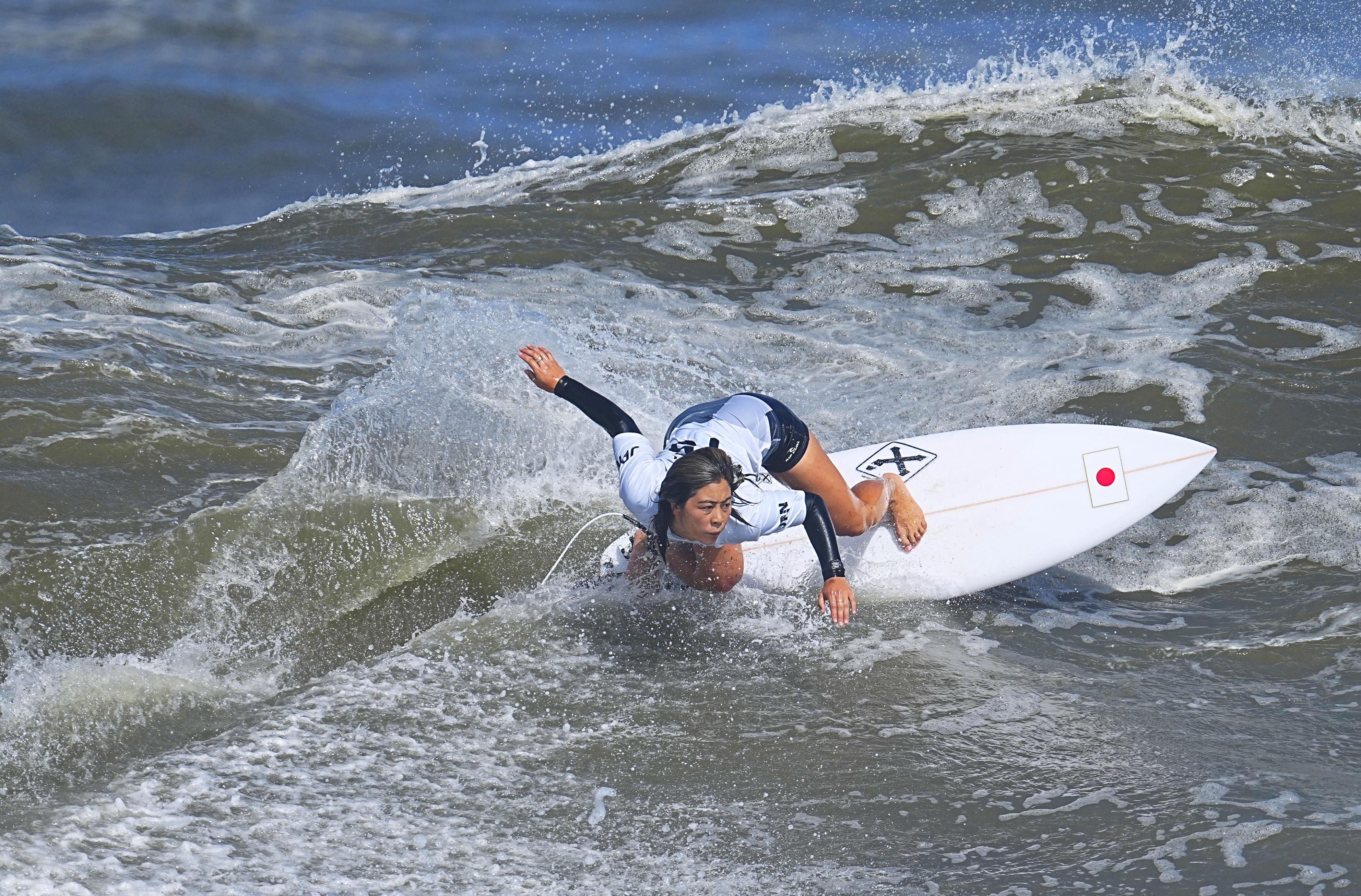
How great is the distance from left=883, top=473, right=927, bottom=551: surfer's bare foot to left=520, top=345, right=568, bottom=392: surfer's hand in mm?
1715

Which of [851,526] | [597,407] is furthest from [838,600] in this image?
[597,407]

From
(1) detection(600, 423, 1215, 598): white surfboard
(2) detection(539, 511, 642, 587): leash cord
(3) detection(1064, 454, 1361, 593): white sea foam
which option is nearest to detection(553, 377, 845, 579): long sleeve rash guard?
(2) detection(539, 511, 642, 587): leash cord

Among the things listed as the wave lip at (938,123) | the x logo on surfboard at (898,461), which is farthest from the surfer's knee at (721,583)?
the wave lip at (938,123)

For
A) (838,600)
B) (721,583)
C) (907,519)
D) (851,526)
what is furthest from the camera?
(907,519)

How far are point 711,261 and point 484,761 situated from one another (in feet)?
19.1

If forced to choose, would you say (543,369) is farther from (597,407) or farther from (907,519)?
(907,519)

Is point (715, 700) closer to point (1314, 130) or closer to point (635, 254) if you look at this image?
point (635, 254)

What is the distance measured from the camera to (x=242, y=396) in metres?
6.94

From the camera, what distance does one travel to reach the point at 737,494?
4570 millimetres

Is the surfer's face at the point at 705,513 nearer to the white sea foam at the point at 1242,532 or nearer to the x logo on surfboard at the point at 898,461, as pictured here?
the x logo on surfboard at the point at 898,461

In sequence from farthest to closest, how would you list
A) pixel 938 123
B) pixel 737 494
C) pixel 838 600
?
pixel 938 123, pixel 838 600, pixel 737 494

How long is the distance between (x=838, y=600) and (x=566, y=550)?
A: 1338 mm

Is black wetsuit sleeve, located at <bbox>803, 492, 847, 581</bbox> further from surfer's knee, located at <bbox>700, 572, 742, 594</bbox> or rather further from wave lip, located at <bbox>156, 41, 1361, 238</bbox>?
wave lip, located at <bbox>156, 41, 1361, 238</bbox>

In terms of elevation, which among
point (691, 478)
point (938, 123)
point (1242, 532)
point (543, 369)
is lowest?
point (1242, 532)
